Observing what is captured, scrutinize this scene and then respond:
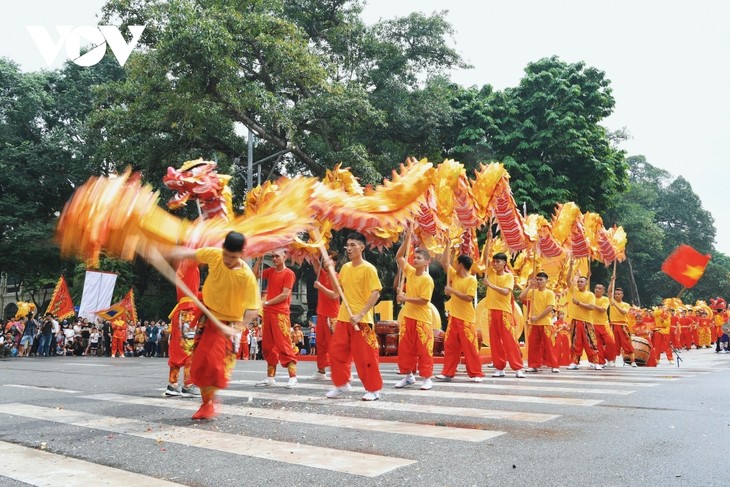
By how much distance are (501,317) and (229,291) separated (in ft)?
18.5

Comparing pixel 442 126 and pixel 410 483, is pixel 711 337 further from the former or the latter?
pixel 410 483

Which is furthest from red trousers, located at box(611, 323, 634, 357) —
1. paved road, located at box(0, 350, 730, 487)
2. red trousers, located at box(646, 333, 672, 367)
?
paved road, located at box(0, 350, 730, 487)

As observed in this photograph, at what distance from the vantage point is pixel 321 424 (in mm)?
5477

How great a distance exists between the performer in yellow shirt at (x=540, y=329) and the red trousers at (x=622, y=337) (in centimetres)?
230

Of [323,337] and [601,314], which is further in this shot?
[601,314]

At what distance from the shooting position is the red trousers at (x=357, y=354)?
7008 mm

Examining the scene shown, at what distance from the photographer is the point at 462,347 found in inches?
363

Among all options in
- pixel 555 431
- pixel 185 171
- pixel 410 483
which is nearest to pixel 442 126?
pixel 185 171

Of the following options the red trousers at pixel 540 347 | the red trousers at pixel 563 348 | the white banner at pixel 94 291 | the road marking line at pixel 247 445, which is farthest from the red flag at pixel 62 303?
the road marking line at pixel 247 445

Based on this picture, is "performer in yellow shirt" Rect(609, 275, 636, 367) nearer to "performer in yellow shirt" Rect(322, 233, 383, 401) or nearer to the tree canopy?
"performer in yellow shirt" Rect(322, 233, 383, 401)

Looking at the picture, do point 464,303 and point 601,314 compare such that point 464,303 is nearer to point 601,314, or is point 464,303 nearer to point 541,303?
point 541,303

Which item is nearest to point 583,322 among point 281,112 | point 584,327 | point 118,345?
point 584,327

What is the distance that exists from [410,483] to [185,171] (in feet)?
14.4

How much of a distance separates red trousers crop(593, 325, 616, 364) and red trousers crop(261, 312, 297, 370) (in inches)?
→ 259
